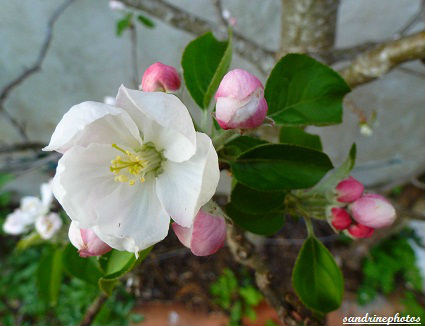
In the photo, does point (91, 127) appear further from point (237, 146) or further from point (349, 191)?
point (349, 191)

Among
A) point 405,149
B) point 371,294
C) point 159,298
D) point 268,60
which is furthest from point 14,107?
point 405,149

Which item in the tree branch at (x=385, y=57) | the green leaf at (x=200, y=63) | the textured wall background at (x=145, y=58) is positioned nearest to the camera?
the green leaf at (x=200, y=63)

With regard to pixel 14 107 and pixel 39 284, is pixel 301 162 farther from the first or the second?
pixel 14 107

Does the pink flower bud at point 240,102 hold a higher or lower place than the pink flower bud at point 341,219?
higher

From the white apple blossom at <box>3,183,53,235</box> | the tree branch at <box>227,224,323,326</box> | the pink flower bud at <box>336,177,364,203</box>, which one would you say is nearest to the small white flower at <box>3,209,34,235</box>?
the white apple blossom at <box>3,183,53,235</box>

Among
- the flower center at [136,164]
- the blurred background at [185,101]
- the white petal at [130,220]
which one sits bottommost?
the blurred background at [185,101]

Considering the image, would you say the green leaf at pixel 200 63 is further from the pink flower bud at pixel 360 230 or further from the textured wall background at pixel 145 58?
the textured wall background at pixel 145 58

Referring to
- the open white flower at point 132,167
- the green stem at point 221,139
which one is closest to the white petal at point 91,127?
the open white flower at point 132,167

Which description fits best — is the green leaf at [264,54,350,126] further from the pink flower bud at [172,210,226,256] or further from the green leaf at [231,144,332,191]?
the pink flower bud at [172,210,226,256]
